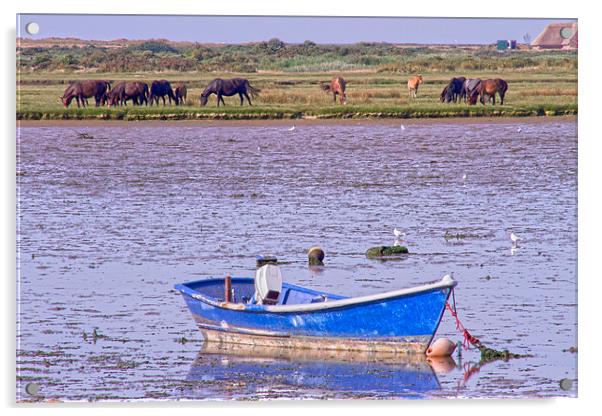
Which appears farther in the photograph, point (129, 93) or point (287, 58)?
point (129, 93)

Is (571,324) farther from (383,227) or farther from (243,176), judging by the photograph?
(243,176)

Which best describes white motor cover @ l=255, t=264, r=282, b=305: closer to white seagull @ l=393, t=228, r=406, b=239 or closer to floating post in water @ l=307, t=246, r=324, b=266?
floating post in water @ l=307, t=246, r=324, b=266

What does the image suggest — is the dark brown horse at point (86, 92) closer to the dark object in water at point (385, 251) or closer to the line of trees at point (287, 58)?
the line of trees at point (287, 58)

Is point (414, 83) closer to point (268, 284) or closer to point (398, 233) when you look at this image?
point (398, 233)

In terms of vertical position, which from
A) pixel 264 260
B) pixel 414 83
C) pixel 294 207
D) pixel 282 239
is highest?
pixel 414 83

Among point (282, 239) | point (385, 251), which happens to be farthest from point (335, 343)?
point (385, 251)

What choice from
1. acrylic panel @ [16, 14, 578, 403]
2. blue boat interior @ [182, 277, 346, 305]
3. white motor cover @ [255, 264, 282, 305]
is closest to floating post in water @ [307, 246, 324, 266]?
acrylic panel @ [16, 14, 578, 403]
